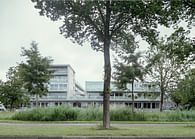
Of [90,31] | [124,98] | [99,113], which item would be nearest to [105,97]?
[90,31]

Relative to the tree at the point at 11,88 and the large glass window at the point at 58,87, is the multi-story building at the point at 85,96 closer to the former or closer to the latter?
the large glass window at the point at 58,87

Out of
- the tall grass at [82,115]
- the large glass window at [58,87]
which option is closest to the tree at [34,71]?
the tall grass at [82,115]

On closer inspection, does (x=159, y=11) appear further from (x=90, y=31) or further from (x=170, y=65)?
(x=170, y=65)

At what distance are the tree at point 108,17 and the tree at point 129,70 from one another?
1384 centimetres

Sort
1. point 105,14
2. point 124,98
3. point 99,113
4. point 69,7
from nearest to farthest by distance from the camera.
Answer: point 69,7 → point 105,14 → point 99,113 → point 124,98

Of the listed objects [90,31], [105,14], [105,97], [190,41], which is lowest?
[105,97]

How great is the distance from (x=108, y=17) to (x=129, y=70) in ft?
50.9

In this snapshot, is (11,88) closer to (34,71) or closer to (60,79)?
(34,71)

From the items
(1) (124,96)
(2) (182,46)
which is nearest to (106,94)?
(2) (182,46)

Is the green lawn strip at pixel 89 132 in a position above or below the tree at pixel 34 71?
below

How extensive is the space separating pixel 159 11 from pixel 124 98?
165ft

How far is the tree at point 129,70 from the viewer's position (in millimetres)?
26422

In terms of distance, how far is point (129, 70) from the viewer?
26.2 meters

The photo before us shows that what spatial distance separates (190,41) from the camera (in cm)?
1149
